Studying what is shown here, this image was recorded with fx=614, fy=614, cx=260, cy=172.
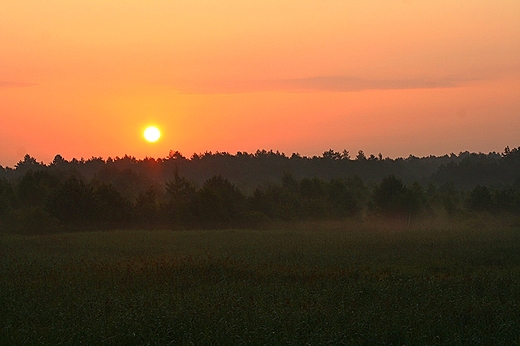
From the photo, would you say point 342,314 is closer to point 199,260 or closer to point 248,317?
point 248,317

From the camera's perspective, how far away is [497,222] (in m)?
74.8

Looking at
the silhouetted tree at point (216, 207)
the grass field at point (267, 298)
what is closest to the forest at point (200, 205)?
the silhouetted tree at point (216, 207)

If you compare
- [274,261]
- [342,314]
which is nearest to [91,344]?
[342,314]

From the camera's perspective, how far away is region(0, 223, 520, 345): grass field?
52.4 feet

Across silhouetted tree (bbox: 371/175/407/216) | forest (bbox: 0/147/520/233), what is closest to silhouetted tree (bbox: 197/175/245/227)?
forest (bbox: 0/147/520/233)

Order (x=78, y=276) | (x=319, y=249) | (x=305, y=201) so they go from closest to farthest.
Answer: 1. (x=78, y=276)
2. (x=319, y=249)
3. (x=305, y=201)

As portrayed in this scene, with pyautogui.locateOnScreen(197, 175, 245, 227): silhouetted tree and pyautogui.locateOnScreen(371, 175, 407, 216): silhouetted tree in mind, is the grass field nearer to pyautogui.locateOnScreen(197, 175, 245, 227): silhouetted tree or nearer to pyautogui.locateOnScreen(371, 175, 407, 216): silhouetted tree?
pyautogui.locateOnScreen(197, 175, 245, 227): silhouetted tree

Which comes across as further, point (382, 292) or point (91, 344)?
point (382, 292)

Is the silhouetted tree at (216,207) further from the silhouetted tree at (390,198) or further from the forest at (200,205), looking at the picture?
the silhouetted tree at (390,198)

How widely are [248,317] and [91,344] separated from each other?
174 inches

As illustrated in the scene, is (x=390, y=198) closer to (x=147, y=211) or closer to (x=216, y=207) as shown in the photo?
(x=216, y=207)

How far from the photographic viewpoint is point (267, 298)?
802 inches

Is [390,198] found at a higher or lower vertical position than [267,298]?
higher

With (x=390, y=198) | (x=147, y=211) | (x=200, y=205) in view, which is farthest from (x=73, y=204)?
(x=390, y=198)
